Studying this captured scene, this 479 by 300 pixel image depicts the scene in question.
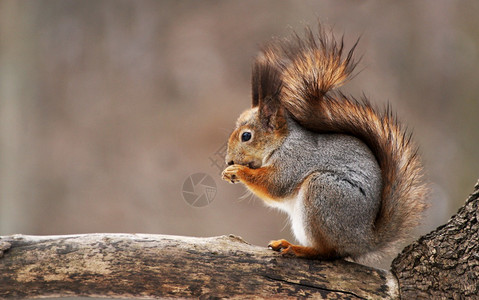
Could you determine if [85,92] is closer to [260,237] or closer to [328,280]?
[260,237]

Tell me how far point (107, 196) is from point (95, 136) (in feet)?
1.20

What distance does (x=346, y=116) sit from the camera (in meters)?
1.52

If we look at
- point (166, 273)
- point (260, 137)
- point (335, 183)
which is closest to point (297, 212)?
point (335, 183)

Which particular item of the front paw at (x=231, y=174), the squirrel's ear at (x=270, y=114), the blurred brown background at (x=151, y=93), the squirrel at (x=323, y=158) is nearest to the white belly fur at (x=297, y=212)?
the squirrel at (x=323, y=158)

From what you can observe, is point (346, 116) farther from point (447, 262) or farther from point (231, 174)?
point (447, 262)

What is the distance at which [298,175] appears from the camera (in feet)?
4.84

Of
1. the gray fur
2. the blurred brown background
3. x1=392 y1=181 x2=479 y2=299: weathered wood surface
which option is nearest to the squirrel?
the gray fur

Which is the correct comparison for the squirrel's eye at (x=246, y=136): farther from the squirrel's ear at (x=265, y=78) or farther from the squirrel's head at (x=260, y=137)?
the squirrel's ear at (x=265, y=78)

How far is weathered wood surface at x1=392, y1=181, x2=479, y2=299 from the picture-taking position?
4.16 ft

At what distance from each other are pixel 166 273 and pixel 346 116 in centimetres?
71

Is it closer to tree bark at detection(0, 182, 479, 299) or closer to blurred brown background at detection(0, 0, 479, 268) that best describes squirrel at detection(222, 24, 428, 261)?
tree bark at detection(0, 182, 479, 299)

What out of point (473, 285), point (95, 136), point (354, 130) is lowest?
point (473, 285)

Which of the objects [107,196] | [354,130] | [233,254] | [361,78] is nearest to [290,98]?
[354,130]

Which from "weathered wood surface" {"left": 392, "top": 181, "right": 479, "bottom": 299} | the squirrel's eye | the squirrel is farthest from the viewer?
the squirrel's eye
